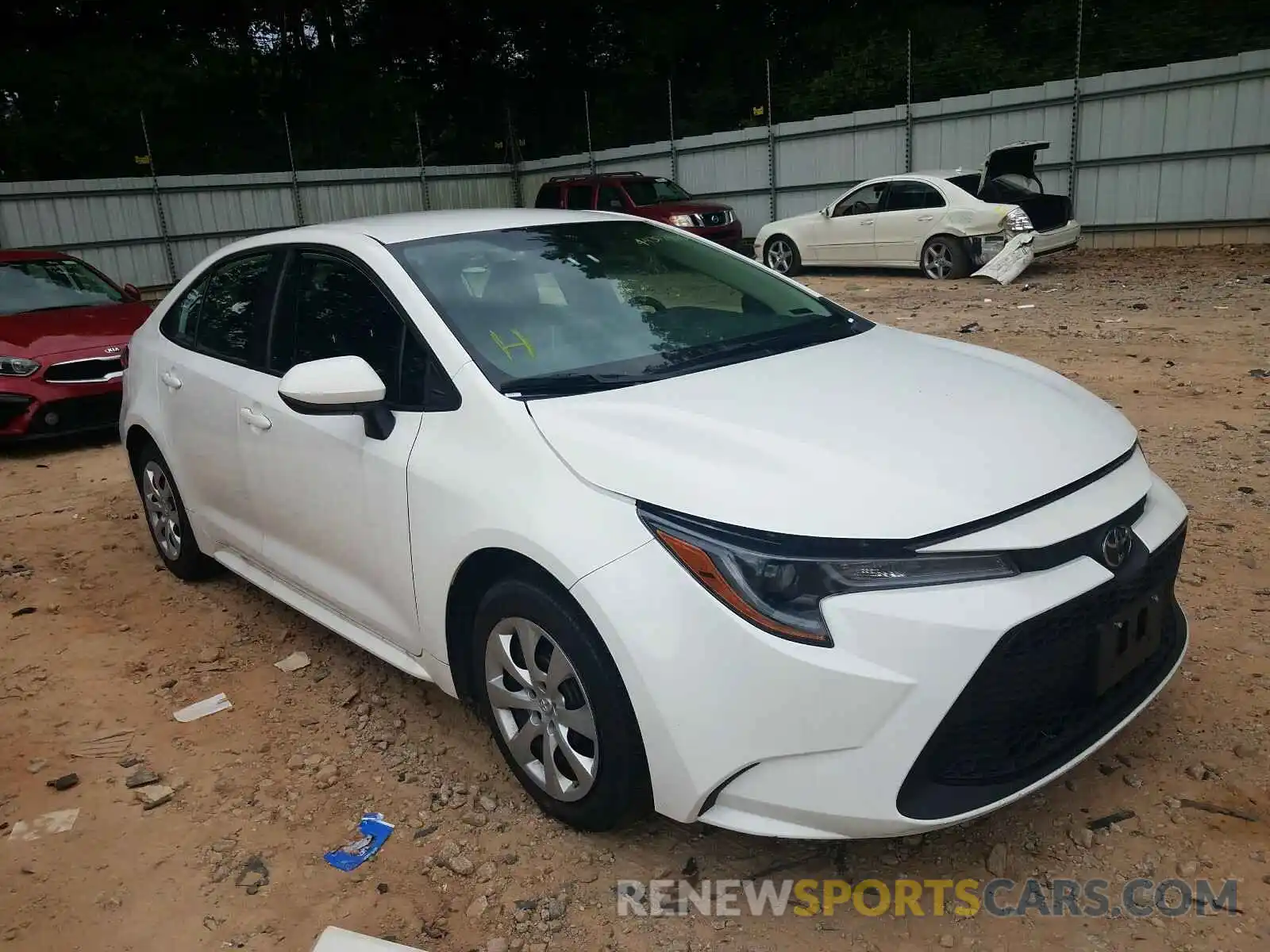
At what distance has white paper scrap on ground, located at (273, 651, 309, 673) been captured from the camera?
3.79 m

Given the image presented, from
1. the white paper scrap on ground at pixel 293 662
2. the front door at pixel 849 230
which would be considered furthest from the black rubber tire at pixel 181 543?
the front door at pixel 849 230

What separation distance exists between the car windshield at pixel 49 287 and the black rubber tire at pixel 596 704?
716cm

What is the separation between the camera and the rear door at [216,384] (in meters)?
3.72

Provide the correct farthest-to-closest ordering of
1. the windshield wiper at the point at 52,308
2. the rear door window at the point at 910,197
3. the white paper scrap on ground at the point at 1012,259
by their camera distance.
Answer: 1. the rear door window at the point at 910,197
2. the white paper scrap on ground at the point at 1012,259
3. the windshield wiper at the point at 52,308

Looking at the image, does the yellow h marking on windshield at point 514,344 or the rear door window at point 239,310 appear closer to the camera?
the yellow h marking on windshield at point 514,344

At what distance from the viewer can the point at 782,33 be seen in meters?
25.6

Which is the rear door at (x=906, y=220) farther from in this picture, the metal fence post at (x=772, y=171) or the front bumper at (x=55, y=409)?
the front bumper at (x=55, y=409)

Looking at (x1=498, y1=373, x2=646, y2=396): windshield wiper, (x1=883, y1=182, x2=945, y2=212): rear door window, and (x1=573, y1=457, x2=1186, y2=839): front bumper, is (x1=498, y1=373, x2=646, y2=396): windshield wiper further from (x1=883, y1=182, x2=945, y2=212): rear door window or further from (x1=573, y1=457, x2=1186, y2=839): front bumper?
(x1=883, y1=182, x2=945, y2=212): rear door window

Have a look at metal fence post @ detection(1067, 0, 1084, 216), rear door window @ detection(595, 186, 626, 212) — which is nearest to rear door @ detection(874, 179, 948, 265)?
metal fence post @ detection(1067, 0, 1084, 216)

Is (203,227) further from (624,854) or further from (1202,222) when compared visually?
(624,854)

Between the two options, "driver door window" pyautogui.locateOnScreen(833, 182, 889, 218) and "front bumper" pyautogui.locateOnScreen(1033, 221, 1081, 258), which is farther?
"driver door window" pyautogui.locateOnScreen(833, 182, 889, 218)

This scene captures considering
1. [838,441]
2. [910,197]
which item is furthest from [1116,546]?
[910,197]

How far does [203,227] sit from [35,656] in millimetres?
16824

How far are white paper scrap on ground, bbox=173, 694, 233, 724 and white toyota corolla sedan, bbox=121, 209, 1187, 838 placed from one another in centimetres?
47
